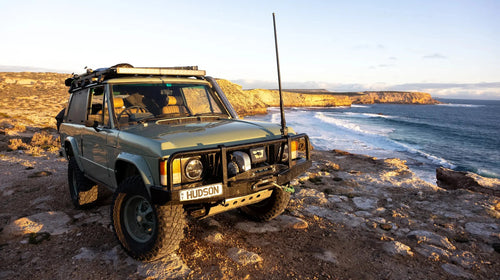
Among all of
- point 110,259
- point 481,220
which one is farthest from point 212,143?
point 481,220

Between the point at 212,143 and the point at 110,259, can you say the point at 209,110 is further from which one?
the point at 110,259

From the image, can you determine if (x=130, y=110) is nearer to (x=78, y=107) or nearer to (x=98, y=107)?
(x=98, y=107)

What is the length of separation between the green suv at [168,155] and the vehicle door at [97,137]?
0.01 m

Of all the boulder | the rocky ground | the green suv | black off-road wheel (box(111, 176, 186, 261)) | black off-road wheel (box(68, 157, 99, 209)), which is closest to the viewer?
the green suv

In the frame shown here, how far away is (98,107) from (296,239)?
3395 millimetres

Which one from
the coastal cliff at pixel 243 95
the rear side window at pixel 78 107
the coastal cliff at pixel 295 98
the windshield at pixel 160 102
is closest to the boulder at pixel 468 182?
the windshield at pixel 160 102

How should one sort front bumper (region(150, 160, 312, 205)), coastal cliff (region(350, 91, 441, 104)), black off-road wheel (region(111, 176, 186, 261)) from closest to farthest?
front bumper (region(150, 160, 312, 205))
black off-road wheel (region(111, 176, 186, 261))
coastal cliff (region(350, 91, 441, 104))

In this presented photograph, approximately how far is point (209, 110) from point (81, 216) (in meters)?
2.72

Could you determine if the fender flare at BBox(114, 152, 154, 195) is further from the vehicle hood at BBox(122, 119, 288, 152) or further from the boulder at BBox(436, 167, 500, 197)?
the boulder at BBox(436, 167, 500, 197)

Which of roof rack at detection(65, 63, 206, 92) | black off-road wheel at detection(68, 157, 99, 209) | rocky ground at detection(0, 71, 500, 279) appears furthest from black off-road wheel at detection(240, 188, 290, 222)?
black off-road wheel at detection(68, 157, 99, 209)

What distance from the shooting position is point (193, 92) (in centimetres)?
472

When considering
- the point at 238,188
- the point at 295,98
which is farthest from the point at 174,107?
the point at 295,98

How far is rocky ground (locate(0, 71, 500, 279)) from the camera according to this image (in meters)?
3.24

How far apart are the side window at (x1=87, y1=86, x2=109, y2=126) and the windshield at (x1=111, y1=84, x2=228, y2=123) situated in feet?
0.70
